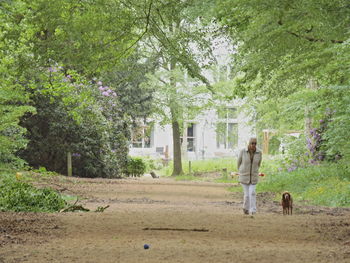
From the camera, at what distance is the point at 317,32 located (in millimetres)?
11953

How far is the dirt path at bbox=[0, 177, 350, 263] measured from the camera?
23.5 ft

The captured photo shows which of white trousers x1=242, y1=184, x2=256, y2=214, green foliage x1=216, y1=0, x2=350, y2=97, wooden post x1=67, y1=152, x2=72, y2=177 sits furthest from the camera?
wooden post x1=67, y1=152, x2=72, y2=177

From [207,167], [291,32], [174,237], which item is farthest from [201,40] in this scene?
[207,167]

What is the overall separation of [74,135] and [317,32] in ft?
56.1

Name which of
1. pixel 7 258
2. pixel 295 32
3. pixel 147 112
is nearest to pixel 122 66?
pixel 295 32

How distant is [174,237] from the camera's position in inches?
351

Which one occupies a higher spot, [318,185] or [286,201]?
[318,185]

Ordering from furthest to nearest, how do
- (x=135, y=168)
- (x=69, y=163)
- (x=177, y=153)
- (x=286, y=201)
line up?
(x=177, y=153) < (x=135, y=168) < (x=69, y=163) < (x=286, y=201)

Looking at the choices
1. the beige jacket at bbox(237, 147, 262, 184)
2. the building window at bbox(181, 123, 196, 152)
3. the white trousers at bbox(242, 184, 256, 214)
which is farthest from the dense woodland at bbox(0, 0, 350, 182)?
the building window at bbox(181, 123, 196, 152)

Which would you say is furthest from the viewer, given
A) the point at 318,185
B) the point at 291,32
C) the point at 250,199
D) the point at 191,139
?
the point at 191,139

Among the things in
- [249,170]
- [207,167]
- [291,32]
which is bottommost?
[249,170]

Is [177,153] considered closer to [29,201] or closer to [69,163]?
[69,163]

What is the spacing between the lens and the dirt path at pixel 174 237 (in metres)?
7.18

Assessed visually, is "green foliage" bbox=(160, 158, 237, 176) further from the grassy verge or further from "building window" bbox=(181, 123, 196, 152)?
the grassy verge
